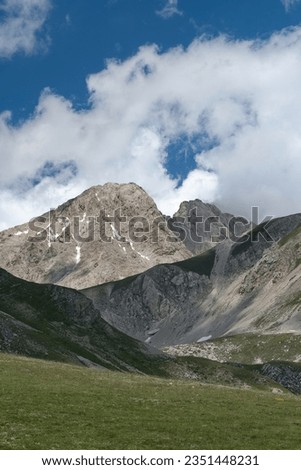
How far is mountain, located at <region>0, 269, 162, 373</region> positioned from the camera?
85.8 metres

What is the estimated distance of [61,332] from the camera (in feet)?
380

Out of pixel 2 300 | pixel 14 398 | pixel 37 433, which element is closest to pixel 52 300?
pixel 2 300

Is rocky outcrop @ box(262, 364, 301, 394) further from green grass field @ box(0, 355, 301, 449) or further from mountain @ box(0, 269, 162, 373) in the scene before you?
green grass field @ box(0, 355, 301, 449)

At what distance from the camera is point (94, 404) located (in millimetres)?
38938

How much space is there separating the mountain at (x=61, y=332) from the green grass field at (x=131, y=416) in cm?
3430


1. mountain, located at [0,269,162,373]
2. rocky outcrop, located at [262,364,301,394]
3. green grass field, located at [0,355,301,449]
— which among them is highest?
mountain, located at [0,269,162,373]

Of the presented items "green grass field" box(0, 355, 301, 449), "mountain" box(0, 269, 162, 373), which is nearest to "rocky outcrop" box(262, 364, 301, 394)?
"mountain" box(0, 269, 162, 373)

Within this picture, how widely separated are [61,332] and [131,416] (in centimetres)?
8239

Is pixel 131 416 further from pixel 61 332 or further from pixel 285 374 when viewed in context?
pixel 285 374

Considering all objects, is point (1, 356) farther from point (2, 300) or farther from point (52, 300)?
point (52, 300)

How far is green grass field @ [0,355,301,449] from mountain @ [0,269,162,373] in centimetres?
3430

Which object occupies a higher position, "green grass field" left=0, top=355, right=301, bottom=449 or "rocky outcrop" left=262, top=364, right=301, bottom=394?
"green grass field" left=0, top=355, right=301, bottom=449

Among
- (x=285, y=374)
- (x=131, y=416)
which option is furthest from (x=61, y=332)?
(x=131, y=416)
